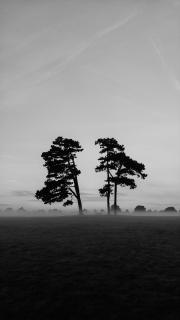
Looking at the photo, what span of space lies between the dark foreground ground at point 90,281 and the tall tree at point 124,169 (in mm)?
28436

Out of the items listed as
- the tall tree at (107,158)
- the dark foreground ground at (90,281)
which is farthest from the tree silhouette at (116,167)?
the dark foreground ground at (90,281)

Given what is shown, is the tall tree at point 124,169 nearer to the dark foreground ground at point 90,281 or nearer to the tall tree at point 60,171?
the tall tree at point 60,171

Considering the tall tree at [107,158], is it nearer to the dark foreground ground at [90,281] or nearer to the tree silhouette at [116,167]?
the tree silhouette at [116,167]

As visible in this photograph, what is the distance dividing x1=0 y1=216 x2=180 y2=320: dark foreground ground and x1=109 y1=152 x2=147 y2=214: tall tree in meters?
28.4

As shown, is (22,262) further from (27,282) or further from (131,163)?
(131,163)

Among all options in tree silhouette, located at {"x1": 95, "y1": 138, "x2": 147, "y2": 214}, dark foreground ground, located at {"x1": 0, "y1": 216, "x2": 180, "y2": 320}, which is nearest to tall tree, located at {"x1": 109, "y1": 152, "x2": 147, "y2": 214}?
tree silhouette, located at {"x1": 95, "y1": 138, "x2": 147, "y2": 214}

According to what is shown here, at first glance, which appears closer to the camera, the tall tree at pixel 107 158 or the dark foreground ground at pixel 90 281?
the dark foreground ground at pixel 90 281

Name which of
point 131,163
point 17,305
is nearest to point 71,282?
point 17,305

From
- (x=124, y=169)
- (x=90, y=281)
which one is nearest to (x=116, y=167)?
(x=124, y=169)

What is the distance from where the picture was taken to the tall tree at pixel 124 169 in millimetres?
39688

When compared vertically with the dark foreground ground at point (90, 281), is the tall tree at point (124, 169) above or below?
above

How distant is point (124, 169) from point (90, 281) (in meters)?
34.1

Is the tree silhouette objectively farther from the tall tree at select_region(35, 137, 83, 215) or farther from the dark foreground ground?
the dark foreground ground

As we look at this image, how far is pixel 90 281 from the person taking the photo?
265 inches
